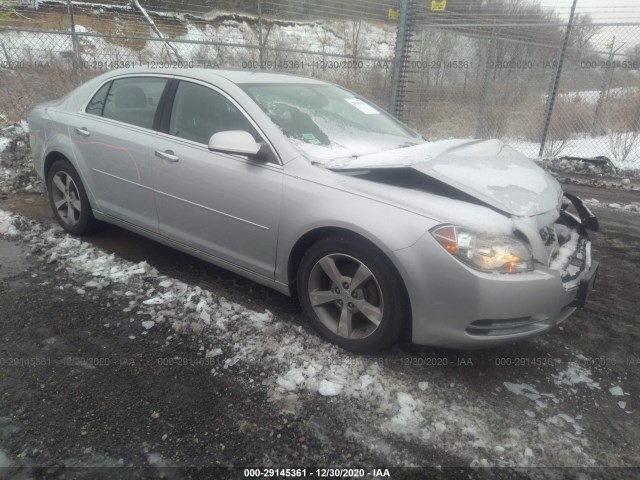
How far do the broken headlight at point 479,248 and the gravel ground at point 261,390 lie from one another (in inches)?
28.5

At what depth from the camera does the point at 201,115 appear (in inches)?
126

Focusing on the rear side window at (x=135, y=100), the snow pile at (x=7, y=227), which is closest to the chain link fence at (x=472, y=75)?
the snow pile at (x=7, y=227)

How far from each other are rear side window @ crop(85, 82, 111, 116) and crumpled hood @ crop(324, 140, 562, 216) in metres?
2.34

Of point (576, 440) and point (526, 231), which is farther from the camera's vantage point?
point (526, 231)

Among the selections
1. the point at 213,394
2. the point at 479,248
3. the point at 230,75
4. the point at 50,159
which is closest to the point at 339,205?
the point at 479,248

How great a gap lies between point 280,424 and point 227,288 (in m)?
1.46

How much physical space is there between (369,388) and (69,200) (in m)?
3.36

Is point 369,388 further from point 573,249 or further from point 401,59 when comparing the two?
point 401,59

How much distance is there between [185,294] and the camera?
321cm

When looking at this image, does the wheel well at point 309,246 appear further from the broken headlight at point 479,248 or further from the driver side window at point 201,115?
the driver side window at point 201,115

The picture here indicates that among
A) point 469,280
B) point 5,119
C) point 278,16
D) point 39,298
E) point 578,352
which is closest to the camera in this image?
point 469,280

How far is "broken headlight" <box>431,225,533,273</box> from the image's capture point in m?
2.22

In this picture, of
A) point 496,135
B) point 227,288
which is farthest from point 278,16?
point 227,288

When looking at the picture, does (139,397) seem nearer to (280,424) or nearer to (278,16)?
(280,424)
